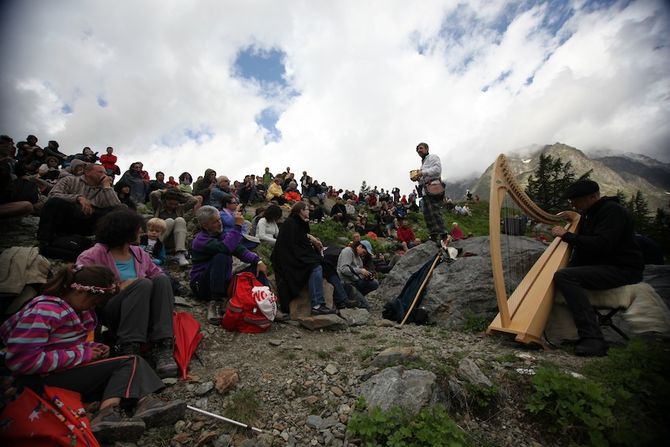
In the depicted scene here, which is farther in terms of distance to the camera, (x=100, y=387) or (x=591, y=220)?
(x=591, y=220)

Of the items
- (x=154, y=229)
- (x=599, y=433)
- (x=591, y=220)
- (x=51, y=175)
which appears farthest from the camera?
(x=51, y=175)

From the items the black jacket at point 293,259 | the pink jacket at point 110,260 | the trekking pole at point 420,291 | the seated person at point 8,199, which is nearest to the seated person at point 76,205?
the seated person at point 8,199

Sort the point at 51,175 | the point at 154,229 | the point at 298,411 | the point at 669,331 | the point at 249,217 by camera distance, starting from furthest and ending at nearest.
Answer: the point at 249,217, the point at 51,175, the point at 154,229, the point at 669,331, the point at 298,411

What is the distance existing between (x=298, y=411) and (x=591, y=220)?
4335 millimetres

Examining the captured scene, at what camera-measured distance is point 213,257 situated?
15.4 feet

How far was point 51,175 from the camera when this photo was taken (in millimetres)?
9211

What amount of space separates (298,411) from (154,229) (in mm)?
4566

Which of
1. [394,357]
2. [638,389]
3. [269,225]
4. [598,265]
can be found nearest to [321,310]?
[394,357]

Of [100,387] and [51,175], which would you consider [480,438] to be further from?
[51,175]

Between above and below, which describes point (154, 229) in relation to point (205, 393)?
above

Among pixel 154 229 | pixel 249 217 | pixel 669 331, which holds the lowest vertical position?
pixel 669 331

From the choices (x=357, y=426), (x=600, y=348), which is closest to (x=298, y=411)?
(x=357, y=426)

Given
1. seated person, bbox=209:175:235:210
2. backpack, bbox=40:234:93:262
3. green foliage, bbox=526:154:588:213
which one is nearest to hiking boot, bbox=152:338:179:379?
backpack, bbox=40:234:93:262

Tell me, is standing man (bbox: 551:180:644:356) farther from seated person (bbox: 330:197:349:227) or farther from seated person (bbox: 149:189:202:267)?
seated person (bbox: 330:197:349:227)
